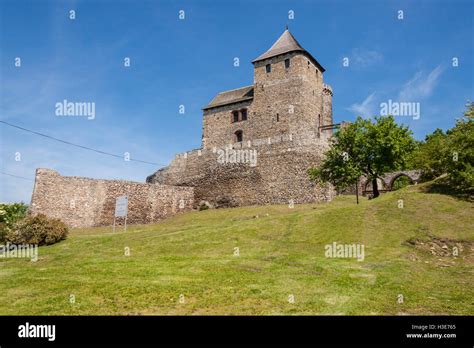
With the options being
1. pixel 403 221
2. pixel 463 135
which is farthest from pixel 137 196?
pixel 463 135

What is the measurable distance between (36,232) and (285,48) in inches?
1463

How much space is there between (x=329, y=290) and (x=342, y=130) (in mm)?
24145

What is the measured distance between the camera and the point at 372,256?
1590 centimetres

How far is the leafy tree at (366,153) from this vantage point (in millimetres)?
30297

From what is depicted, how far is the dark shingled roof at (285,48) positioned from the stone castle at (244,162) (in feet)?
0.53

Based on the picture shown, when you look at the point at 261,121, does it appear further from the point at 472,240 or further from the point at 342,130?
the point at 472,240

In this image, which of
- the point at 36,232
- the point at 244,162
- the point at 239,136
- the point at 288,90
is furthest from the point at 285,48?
the point at 36,232

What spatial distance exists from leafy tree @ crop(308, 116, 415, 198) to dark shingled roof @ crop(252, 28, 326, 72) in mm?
19470

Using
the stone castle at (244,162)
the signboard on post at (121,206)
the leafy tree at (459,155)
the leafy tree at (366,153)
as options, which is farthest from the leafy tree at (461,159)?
the signboard on post at (121,206)

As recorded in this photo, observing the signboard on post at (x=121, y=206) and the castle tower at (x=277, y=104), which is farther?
the castle tower at (x=277, y=104)

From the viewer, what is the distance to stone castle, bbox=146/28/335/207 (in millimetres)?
37125

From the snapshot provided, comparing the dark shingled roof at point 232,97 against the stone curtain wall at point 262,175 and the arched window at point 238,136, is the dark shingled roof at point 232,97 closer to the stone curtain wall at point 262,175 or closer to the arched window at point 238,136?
the arched window at point 238,136

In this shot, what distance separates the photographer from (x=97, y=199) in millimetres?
34688

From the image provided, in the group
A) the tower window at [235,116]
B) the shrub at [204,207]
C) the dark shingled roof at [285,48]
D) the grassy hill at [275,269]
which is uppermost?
the dark shingled roof at [285,48]
